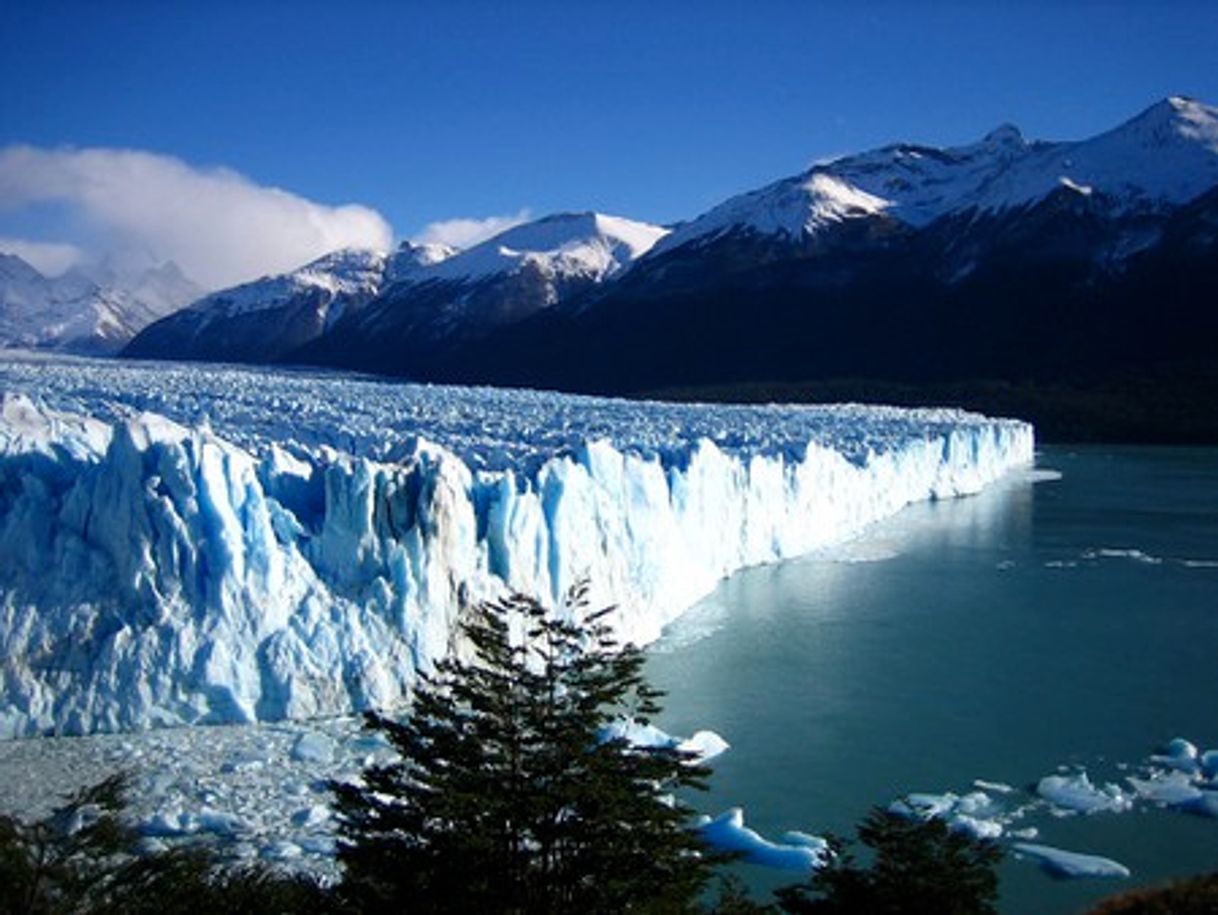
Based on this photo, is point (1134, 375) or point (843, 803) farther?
point (1134, 375)

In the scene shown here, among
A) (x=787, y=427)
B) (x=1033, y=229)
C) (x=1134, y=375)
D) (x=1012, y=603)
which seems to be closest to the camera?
(x=1012, y=603)

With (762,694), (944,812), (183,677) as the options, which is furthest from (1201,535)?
(183,677)

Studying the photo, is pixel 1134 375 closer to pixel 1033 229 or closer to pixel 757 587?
pixel 1033 229

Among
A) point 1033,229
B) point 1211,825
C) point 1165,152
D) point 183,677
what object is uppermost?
point 1165,152

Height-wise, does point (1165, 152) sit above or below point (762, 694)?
A: above

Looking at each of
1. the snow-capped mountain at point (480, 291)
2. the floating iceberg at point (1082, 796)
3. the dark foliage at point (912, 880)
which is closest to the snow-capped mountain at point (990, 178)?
the snow-capped mountain at point (480, 291)

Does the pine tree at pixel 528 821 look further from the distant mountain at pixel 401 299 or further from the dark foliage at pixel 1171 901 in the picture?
the distant mountain at pixel 401 299

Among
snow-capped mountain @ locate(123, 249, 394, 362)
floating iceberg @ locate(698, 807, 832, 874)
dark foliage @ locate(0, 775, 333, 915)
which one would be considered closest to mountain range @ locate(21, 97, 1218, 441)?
snow-capped mountain @ locate(123, 249, 394, 362)

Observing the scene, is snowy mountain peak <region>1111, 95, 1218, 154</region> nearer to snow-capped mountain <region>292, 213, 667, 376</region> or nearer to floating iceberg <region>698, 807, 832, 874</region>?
snow-capped mountain <region>292, 213, 667, 376</region>
